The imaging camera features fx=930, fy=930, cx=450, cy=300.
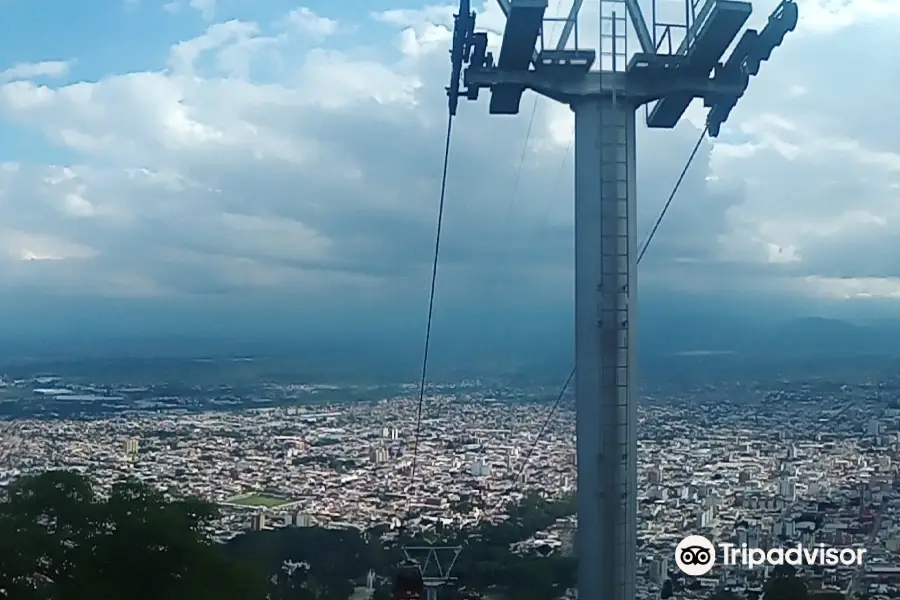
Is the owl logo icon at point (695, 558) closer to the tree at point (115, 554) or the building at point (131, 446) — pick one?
the tree at point (115, 554)

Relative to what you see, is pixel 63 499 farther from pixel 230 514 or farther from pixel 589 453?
pixel 589 453

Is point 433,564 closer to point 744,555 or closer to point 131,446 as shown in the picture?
point 744,555

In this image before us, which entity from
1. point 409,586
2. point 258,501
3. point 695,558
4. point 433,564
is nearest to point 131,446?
point 258,501

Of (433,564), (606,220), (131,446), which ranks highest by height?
(606,220)

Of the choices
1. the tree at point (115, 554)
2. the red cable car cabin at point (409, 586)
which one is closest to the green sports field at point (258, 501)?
the tree at point (115, 554)

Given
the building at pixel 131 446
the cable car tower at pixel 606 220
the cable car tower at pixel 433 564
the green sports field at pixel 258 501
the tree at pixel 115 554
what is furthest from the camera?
the building at pixel 131 446

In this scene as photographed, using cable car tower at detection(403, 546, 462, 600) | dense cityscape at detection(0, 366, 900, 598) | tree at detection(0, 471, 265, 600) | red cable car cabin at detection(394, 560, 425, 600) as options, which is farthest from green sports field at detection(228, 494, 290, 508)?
red cable car cabin at detection(394, 560, 425, 600)

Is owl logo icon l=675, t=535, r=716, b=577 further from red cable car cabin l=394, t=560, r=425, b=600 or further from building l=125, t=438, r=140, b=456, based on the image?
building l=125, t=438, r=140, b=456
